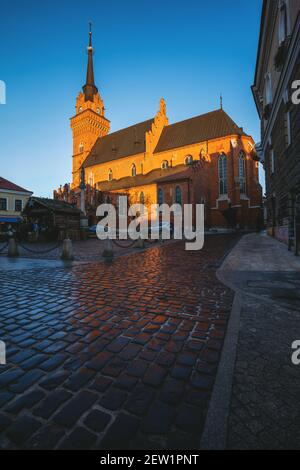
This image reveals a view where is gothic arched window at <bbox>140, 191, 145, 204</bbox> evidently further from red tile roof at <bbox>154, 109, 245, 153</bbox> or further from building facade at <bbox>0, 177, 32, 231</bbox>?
building facade at <bbox>0, 177, 32, 231</bbox>

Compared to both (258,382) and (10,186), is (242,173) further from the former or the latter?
(258,382)

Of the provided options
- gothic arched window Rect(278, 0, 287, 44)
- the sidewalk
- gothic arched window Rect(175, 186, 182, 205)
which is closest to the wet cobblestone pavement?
the sidewalk

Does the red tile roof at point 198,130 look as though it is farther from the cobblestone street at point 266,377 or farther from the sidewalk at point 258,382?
the sidewalk at point 258,382

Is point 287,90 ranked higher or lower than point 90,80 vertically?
lower

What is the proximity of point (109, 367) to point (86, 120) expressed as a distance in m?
58.8

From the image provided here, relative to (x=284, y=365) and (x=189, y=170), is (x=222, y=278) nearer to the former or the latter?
(x=284, y=365)

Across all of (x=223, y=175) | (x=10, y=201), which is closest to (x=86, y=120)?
(x=10, y=201)

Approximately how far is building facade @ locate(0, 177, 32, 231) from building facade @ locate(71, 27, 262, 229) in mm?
10222

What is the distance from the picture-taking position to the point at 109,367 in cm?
202

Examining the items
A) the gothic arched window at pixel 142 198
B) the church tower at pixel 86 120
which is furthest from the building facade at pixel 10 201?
the church tower at pixel 86 120

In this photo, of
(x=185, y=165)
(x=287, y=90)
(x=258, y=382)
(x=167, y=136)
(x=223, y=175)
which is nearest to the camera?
(x=258, y=382)

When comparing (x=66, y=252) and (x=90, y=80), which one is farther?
(x=90, y=80)

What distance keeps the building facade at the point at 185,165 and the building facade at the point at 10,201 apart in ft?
33.5

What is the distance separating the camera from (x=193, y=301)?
3.83 meters
